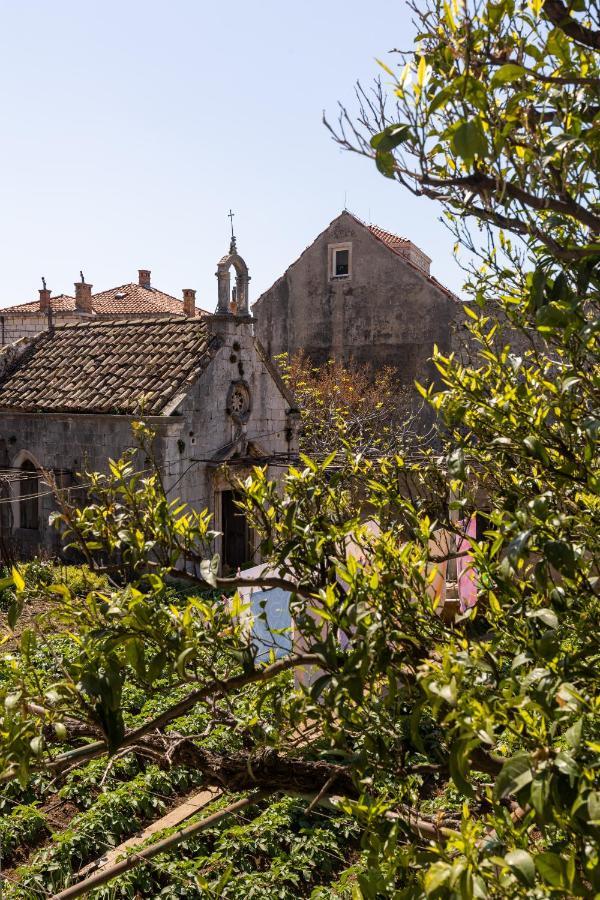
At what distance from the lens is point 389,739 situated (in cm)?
309

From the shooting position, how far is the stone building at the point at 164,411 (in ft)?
48.5

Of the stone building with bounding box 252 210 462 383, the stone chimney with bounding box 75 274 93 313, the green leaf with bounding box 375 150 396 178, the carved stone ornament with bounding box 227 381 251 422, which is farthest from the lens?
the stone chimney with bounding box 75 274 93 313

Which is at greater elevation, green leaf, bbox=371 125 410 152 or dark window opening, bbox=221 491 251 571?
green leaf, bbox=371 125 410 152

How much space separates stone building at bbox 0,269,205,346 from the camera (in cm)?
3281

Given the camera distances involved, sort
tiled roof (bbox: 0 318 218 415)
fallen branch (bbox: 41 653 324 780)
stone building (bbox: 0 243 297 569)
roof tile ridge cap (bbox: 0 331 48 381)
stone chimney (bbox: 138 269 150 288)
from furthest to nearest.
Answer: stone chimney (bbox: 138 269 150 288), roof tile ridge cap (bbox: 0 331 48 381), tiled roof (bbox: 0 318 218 415), stone building (bbox: 0 243 297 569), fallen branch (bbox: 41 653 324 780)

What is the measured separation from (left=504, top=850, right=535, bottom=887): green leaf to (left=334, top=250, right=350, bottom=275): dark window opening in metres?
22.3

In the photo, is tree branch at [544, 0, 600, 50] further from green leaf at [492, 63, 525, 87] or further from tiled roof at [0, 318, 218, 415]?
tiled roof at [0, 318, 218, 415]

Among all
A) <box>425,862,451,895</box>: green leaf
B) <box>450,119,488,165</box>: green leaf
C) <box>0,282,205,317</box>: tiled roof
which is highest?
<box>0,282,205,317</box>: tiled roof

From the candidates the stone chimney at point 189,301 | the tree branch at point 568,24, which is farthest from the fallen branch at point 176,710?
the stone chimney at point 189,301

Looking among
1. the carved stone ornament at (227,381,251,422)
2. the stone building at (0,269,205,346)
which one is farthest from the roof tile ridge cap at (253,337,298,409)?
the stone building at (0,269,205,346)

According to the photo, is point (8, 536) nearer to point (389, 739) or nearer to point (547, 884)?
point (389, 739)

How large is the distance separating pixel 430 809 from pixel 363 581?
5.62m

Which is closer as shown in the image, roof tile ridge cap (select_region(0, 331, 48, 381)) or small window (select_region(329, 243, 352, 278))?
roof tile ridge cap (select_region(0, 331, 48, 381))

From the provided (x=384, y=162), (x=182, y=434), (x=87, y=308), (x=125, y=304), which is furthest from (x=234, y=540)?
(x=125, y=304)
